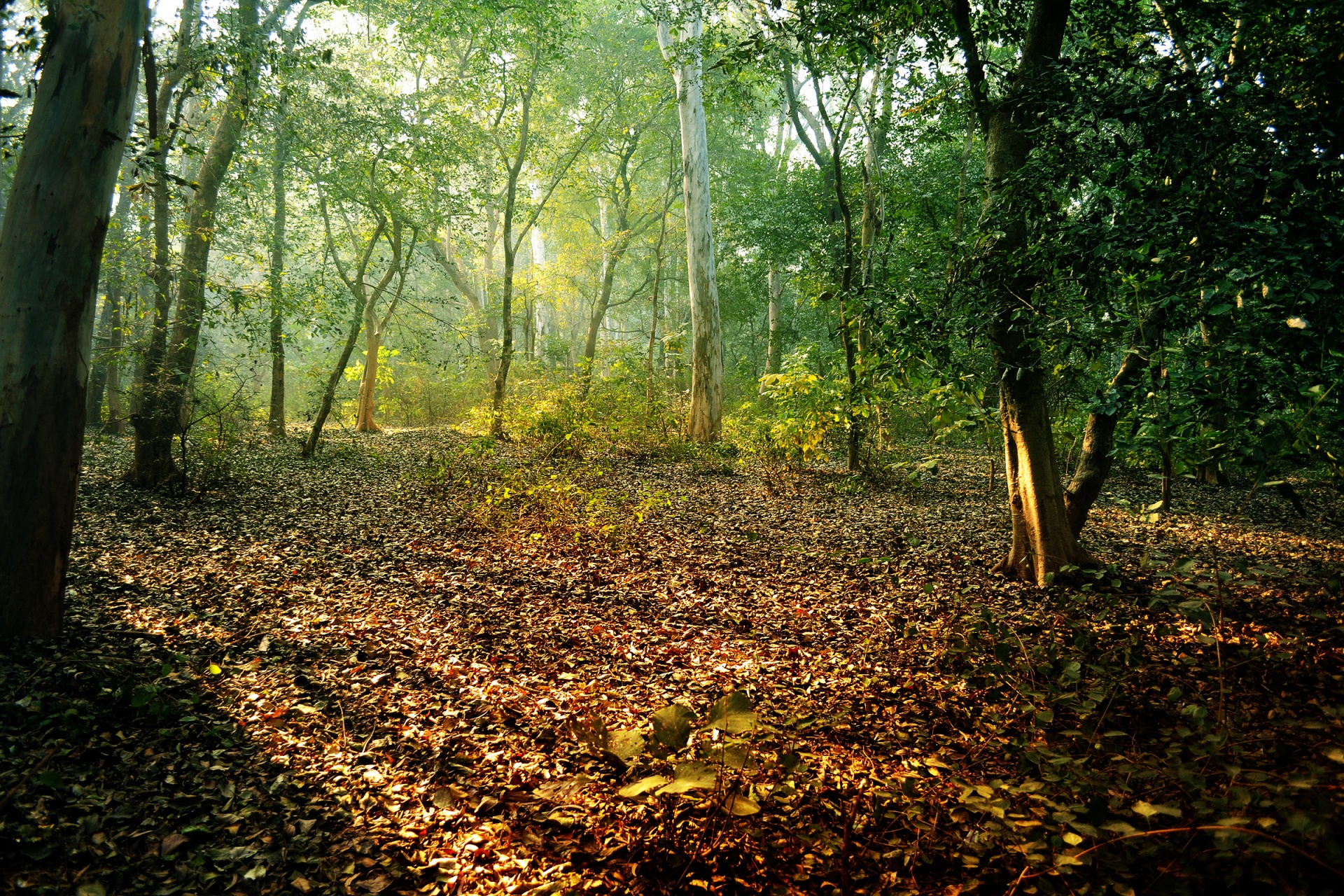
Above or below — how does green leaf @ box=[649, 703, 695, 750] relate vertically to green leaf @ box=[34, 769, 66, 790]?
above

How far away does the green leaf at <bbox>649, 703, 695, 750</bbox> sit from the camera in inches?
80.2

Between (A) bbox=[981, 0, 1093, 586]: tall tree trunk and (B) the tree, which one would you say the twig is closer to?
(A) bbox=[981, 0, 1093, 586]: tall tree trunk

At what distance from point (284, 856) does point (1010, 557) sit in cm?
466

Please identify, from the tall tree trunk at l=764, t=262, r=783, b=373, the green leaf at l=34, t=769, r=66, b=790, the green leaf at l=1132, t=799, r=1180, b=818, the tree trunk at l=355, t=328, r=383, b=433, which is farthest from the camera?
the tall tree trunk at l=764, t=262, r=783, b=373

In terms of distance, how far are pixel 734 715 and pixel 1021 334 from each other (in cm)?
325

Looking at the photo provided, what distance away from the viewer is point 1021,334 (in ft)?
13.1

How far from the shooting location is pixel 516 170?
37.6 ft

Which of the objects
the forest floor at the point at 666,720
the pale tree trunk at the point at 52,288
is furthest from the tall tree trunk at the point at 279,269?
the pale tree trunk at the point at 52,288

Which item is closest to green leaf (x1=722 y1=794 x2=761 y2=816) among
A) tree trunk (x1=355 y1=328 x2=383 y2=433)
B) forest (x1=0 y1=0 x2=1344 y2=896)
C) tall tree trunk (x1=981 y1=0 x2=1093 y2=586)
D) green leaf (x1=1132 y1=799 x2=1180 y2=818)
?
forest (x1=0 y1=0 x2=1344 y2=896)

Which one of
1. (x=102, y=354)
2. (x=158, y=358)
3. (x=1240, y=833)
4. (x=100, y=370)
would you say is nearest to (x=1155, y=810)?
(x=1240, y=833)

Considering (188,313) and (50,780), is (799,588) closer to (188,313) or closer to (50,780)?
(50,780)

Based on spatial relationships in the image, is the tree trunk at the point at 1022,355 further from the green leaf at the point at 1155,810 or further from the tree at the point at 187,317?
the tree at the point at 187,317

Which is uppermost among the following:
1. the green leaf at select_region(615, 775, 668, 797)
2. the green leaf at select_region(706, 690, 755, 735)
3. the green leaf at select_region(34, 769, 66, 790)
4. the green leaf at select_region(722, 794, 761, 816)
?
the green leaf at select_region(706, 690, 755, 735)

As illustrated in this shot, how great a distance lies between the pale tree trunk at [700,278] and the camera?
448 inches
